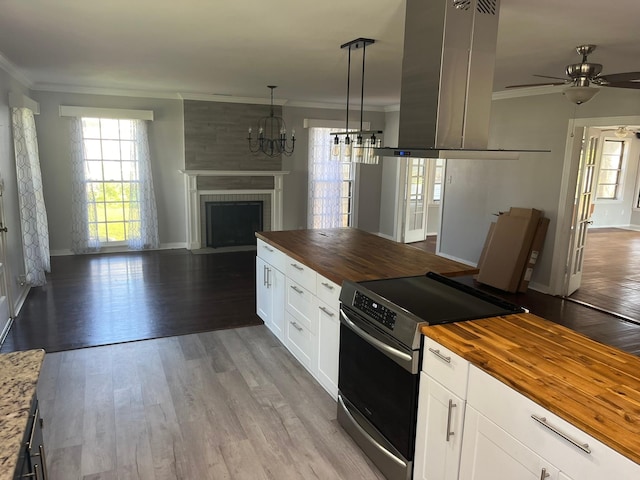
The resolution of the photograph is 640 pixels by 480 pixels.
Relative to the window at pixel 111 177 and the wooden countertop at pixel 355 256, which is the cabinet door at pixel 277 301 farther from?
the window at pixel 111 177

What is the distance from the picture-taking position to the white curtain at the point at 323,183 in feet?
27.0

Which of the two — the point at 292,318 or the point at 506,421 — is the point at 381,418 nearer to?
the point at 506,421

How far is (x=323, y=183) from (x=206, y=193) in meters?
2.12

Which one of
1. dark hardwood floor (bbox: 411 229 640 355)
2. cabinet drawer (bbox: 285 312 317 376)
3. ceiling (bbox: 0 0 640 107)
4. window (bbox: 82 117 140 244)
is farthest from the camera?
window (bbox: 82 117 140 244)

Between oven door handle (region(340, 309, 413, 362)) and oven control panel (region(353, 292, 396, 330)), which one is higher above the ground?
oven control panel (region(353, 292, 396, 330))

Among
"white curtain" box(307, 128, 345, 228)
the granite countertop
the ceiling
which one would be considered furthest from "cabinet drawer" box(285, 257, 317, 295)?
"white curtain" box(307, 128, 345, 228)

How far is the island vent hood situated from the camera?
96.1 inches

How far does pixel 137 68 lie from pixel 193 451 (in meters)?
3.97

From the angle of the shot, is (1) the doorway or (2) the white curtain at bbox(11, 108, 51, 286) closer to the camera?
(2) the white curtain at bbox(11, 108, 51, 286)

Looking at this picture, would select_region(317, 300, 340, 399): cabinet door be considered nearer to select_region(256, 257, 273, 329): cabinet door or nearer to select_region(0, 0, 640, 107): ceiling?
select_region(256, 257, 273, 329): cabinet door

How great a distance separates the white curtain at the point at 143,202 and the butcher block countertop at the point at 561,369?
240 inches

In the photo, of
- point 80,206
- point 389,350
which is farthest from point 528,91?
point 80,206

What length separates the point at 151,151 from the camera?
7.20 meters

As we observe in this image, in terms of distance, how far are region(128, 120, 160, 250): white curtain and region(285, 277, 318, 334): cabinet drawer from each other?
14.3 ft
